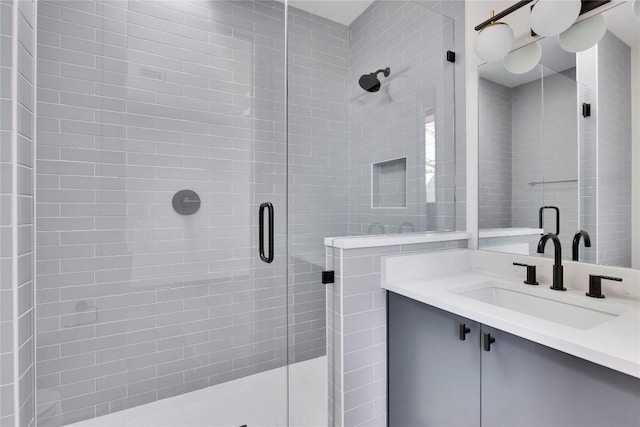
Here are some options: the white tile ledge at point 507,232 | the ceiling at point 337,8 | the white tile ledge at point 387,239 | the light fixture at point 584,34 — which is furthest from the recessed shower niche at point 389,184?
the ceiling at point 337,8

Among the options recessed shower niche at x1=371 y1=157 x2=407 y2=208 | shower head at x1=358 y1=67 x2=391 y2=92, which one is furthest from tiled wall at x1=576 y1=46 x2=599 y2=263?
shower head at x1=358 y1=67 x2=391 y2=92

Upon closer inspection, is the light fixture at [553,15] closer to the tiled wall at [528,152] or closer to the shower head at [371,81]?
the tiled wall at [528,152]

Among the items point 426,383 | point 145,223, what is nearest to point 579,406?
point 426,383

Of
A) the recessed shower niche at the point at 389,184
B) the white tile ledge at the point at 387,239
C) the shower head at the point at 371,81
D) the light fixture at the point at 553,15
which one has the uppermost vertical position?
the shower head at the point at 371,81

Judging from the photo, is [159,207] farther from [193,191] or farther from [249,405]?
[249,405]

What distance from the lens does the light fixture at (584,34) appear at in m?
1.19

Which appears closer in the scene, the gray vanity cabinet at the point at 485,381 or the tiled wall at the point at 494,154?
the gray vanity cabinet at the point at 485,381

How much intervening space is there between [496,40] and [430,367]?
1596 mm

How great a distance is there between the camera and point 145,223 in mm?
1395

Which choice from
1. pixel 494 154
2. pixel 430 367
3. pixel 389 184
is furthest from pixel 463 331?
pixel 389 184

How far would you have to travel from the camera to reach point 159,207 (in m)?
1.42

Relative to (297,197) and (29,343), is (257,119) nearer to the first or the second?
(297,197)

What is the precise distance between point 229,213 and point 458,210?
137 cm

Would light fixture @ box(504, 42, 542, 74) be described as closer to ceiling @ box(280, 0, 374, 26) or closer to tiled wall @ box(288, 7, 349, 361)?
tiled wall @ box(288, 7, 349, 361)
